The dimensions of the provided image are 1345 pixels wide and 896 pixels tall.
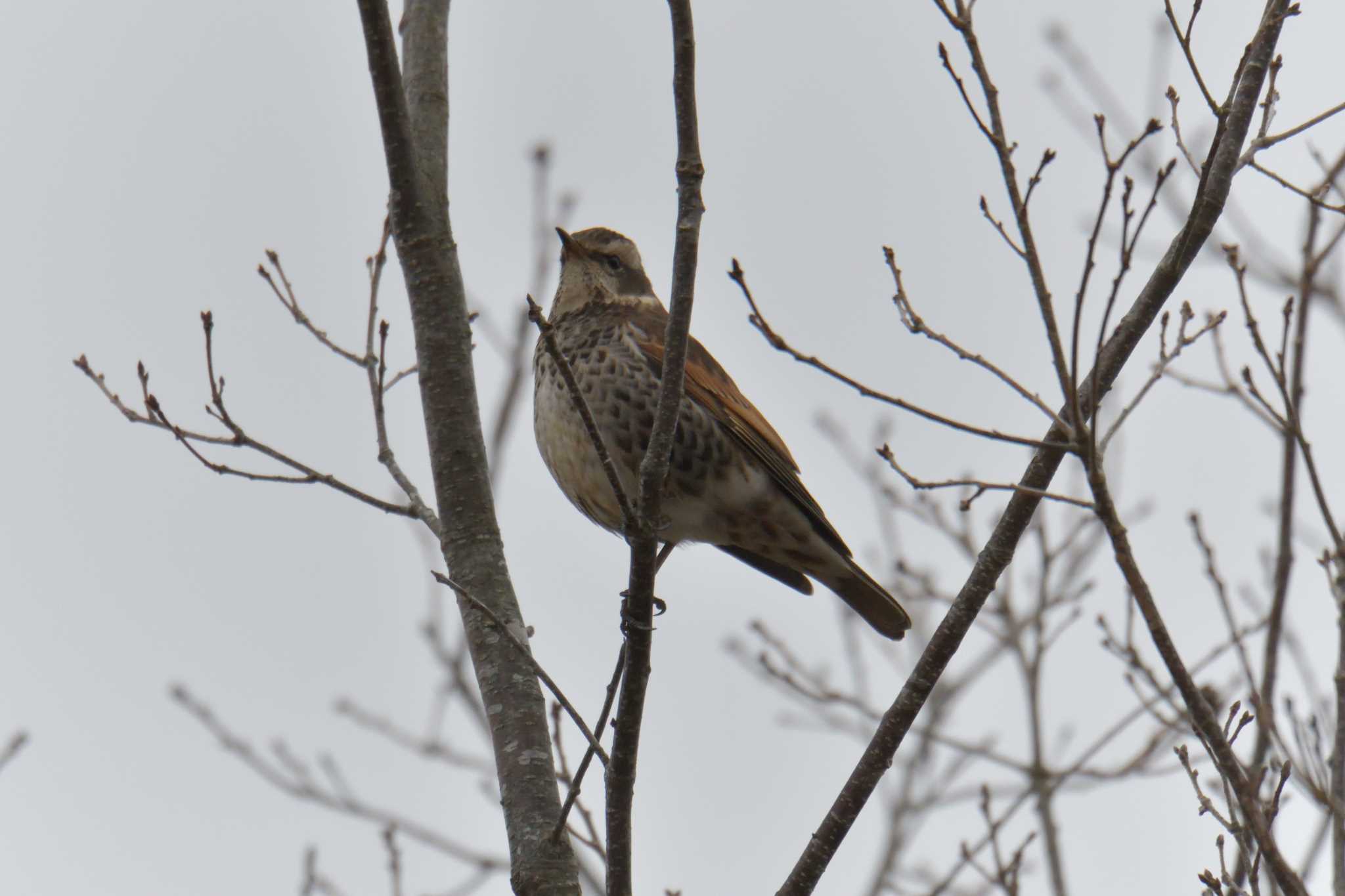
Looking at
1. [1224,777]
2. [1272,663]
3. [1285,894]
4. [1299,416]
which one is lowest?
[1285,894]

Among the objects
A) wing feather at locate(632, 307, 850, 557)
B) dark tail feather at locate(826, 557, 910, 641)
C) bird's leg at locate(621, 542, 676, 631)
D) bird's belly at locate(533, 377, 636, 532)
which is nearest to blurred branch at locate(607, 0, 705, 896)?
bird's leg at locate(621, 542, 676, 631)

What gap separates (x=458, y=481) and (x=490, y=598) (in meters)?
0.41

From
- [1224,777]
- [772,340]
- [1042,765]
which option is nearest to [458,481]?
[772,340]

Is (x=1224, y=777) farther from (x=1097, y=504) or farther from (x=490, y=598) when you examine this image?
(x=490, y=598)

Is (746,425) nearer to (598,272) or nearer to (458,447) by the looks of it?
(598,272)

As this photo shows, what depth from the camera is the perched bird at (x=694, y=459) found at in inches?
245

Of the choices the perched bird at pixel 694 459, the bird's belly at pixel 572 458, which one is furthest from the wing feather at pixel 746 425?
the bird's belly at pixel 572 458

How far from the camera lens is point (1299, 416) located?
181 inches

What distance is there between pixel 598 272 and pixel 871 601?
1994 mm

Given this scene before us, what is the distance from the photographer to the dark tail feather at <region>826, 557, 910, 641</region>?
6.69 m

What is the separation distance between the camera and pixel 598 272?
7367 millimetres

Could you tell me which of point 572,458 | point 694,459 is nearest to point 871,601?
point 694,459

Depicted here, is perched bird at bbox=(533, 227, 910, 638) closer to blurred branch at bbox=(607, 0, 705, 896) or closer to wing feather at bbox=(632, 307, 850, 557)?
wing feather at bbox=(632, 307, 850, 557)

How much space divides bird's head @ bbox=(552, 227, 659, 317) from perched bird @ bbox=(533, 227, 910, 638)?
26 cm
